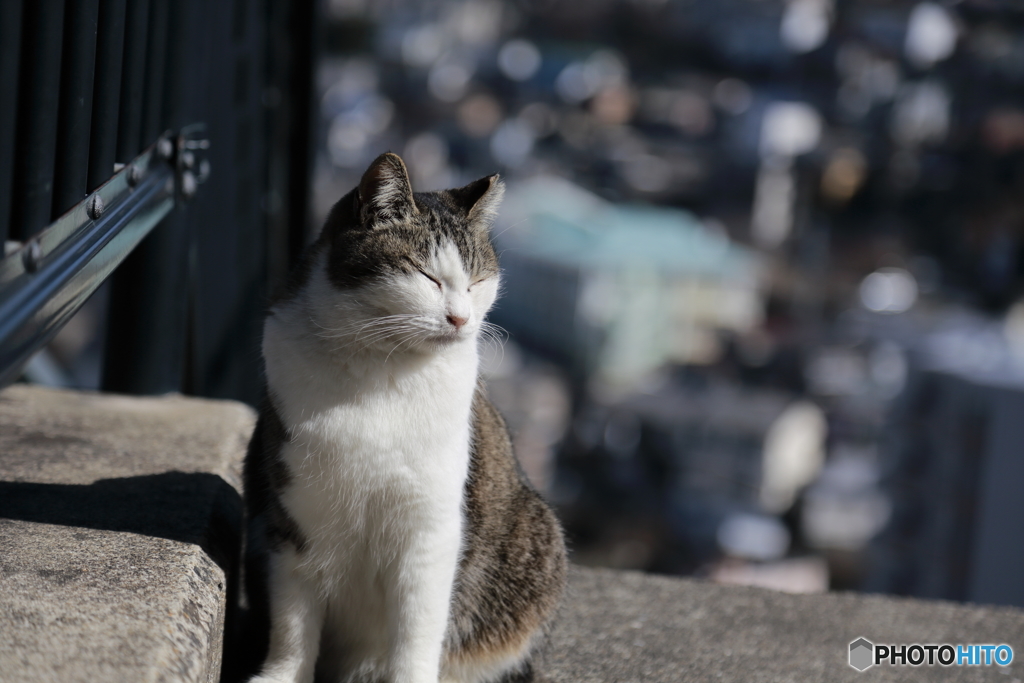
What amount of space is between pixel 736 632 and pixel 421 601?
1079mm

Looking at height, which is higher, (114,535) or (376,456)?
(376,456)

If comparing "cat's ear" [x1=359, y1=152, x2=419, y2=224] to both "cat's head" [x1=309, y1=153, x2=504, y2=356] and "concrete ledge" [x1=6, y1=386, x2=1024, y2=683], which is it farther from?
"concrete ledge" [x1=6, y1=386, x2=1024, y2=683]

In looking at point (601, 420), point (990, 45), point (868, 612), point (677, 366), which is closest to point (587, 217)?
point (677, 366)

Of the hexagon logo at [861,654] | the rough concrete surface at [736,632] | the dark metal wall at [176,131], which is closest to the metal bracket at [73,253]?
the dark metal wall at [176,131]

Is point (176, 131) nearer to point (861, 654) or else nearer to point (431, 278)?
point (431, 278)

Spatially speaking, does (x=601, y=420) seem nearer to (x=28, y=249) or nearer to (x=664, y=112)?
(x=664, y=112)

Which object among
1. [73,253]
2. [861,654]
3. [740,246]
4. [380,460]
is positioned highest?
[740,246]

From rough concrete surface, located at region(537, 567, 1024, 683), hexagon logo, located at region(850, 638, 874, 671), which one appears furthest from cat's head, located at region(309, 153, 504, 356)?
hexagon logo, located at region(850, 638, 874, 671)

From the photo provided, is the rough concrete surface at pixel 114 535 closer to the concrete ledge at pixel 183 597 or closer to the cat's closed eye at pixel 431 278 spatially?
the concrete ledge at pixel 183 597

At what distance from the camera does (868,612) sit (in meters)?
2.49

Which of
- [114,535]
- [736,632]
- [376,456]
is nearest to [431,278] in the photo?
[376,456]

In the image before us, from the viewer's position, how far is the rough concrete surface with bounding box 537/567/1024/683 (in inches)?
79.5

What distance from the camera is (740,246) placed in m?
38.3

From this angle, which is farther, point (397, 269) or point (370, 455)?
point (397, 269)
